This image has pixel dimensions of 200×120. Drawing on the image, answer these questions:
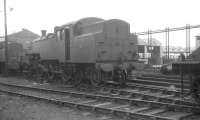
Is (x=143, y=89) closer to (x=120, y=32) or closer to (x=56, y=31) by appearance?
(x=120, y=32)

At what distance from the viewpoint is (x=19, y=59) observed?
21.9 meters

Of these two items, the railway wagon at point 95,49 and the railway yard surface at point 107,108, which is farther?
the railway wagon at point 95,49

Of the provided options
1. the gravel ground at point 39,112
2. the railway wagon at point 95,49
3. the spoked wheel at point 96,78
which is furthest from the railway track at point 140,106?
the railway wagon at point 95,49

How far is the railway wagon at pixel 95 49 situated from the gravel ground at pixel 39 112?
357cm

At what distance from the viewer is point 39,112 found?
8094mm

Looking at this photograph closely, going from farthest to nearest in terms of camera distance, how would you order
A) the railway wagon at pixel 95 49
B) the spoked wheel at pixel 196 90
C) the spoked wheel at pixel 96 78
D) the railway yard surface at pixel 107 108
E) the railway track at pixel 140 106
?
1. the spoked wheel at pixel 96 78
2. the railway wagon at pixel 95 49
3. the spoked wheel at pixel 196 90
4. the railway yard surface at pixel 107 108
5. the railway track at pixel 140 106

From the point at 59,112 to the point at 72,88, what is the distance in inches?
210

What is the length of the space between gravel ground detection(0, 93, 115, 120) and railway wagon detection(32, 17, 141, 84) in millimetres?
3568

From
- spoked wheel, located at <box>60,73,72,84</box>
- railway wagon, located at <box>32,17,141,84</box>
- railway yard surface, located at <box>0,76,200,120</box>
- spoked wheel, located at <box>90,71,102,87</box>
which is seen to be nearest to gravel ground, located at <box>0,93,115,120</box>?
railway yard surface, located at <box>0,76,200,120</box>

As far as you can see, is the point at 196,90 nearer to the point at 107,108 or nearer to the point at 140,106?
the point at 140,106

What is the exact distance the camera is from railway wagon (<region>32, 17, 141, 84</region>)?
12.0 meters

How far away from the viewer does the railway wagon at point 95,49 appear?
12.0 meters

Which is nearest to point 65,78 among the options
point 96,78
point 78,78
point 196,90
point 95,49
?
point 78,78

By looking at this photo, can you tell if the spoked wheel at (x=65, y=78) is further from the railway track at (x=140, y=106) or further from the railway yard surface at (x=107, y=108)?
the railway yard surface at (x=107, y=108)
